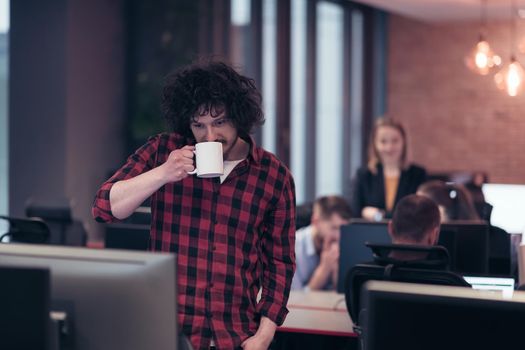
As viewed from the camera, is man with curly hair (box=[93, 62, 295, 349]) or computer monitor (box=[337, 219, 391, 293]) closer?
man with curly hair (box=[93, 62, 295, 349])

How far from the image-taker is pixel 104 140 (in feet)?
21.2

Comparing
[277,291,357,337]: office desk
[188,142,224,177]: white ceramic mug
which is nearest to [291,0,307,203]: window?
[277,291,357,337]: office desk

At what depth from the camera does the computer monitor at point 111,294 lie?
1646mm

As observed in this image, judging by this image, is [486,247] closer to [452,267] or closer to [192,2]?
[452,267]

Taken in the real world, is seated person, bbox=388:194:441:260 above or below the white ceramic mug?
below

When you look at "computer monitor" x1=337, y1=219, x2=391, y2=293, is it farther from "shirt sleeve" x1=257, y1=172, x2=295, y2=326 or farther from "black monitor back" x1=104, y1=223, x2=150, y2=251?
"shirt sleeve" x1=257, y1=172, x2=295, y2=326

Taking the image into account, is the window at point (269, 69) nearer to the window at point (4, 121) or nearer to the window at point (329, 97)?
the window at point (329, 97)

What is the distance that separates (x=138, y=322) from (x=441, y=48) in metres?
9.92

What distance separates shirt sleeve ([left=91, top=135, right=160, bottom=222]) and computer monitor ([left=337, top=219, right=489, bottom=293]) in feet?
5.10

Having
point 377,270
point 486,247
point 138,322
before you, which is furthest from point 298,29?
point 138,322

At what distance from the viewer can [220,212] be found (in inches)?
87.4

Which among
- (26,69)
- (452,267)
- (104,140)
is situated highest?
(26,69)

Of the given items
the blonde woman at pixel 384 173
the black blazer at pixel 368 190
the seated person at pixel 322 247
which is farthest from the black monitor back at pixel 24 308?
the black blazer at pixel 368 190

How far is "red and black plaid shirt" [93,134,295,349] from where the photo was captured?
2170 mm
